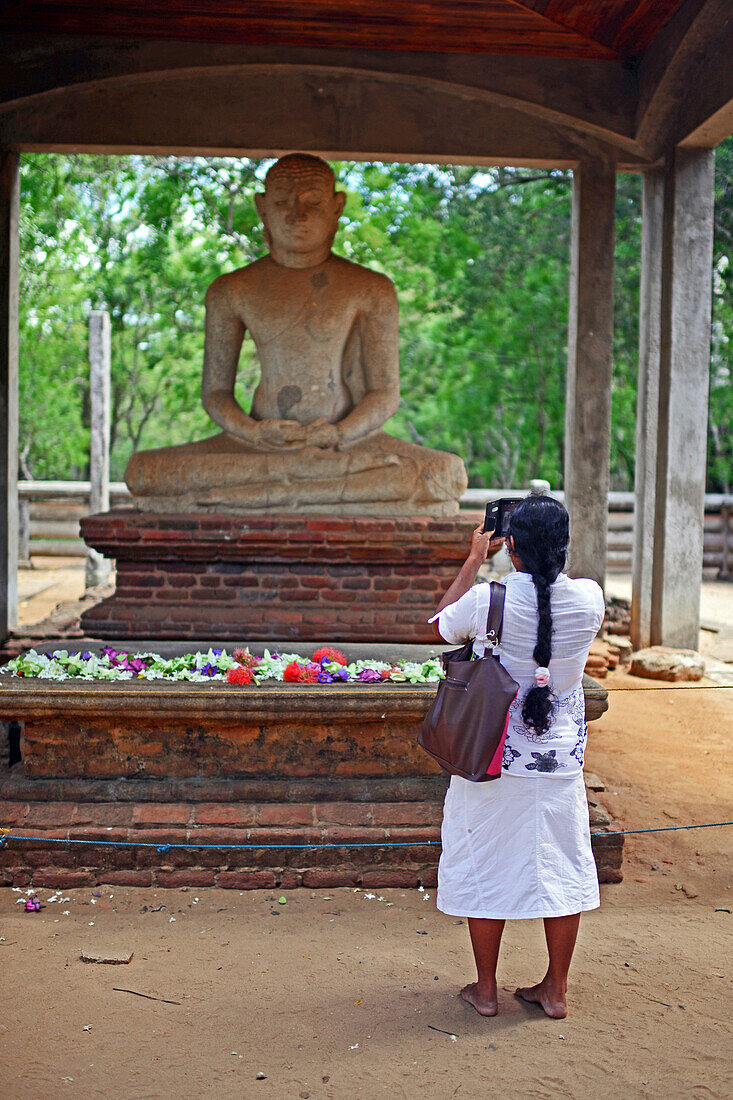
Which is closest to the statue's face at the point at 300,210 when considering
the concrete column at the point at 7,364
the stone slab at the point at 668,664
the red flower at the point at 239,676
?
the concrete column at the point at 7,364

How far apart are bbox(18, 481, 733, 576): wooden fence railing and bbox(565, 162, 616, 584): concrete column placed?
4.65 metres

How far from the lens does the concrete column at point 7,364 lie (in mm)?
6828

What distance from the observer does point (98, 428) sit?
1012 centimetres

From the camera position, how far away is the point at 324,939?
333 centimetres

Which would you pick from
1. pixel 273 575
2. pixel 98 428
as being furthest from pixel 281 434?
pixel 98 428

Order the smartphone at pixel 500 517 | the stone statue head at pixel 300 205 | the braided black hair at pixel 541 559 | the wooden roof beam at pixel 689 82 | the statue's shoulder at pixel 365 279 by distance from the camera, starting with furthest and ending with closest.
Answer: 1. the statue's shoulder at pixel 365 279
2. the stone statue head at pixel 300 205
3. the wooden roof beam at pixel 689 82
4. the smartphone at pixel 500 517
5. the braided black hair at pixel 541 559

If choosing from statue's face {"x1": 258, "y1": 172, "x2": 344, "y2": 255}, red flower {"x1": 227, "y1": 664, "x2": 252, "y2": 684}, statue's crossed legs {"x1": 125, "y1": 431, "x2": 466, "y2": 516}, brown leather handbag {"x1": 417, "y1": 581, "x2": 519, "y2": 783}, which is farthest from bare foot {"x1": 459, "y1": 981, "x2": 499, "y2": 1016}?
statue's face {"x1": 258, "y1": 172, "x2": 344, "y2": 255}

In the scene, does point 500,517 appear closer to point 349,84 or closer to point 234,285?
point 234,285

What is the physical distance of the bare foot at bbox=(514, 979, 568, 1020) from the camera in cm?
282

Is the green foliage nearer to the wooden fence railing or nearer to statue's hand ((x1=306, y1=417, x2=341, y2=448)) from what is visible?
the wooden fence railing

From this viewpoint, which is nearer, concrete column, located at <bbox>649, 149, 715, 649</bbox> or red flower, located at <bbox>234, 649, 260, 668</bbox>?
red flower, located at <bbox>234, 649, 260, 668</bbox>

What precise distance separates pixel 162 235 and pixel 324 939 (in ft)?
39.0

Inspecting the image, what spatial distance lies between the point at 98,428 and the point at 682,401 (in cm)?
561

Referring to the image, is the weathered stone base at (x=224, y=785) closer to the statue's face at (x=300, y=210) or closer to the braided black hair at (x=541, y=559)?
the braided black hair at (x=541, y=559)
